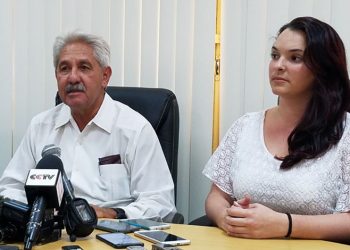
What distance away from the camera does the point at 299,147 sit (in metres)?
1.80

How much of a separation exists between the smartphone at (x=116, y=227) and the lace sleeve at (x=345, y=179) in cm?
69

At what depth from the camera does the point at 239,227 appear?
1515 millimetres

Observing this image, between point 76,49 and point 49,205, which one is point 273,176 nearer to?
point 49,205

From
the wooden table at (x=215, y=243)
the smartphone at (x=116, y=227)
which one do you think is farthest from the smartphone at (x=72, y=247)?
the smartphone at (x=116, y=227)

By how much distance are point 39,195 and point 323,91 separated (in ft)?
3.57

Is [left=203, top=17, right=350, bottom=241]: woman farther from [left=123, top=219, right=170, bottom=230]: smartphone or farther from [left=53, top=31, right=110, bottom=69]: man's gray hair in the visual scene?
[left=53, top=31, right=110, bottom=69]: man's gray hair

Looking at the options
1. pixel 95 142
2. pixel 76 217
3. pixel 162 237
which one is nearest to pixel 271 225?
pixel 162 237

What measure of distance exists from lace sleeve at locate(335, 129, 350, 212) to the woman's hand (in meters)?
0.28

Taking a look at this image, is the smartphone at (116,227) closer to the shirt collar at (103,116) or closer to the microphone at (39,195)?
the microphone at (39,195)

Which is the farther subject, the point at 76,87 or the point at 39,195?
the point at 76,87

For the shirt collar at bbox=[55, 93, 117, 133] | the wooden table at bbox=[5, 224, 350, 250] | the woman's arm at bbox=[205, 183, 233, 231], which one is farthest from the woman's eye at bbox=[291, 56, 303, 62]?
the shirt collar at bbox=[55, 93, 117, 133]

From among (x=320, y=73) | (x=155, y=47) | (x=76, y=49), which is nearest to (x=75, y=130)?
(x=76, y=49)

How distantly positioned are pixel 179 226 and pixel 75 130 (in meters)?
0.87

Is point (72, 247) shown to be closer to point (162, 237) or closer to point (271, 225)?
point (162, 237)
